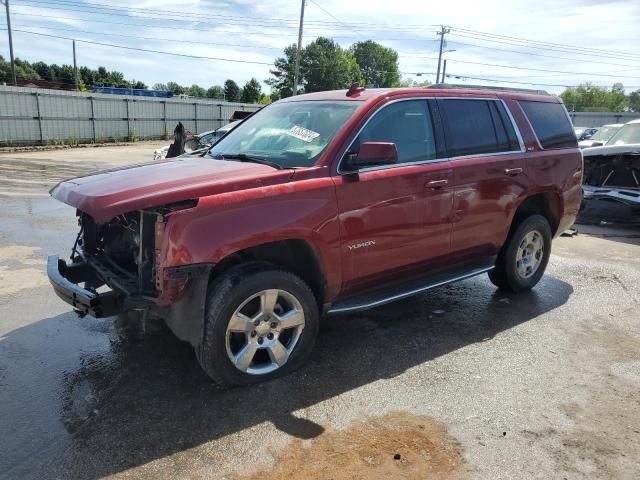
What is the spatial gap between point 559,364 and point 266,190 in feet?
8.71

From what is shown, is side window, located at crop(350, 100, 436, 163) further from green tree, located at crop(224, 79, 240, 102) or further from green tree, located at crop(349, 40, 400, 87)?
green tree, located at crop(349, 40, 400, 87)


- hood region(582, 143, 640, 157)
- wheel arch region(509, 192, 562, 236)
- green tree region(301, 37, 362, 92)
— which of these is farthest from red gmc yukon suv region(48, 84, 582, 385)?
green tree region(301, 37, 362, 92)

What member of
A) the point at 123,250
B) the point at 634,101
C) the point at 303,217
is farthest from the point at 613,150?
the point at 634,101

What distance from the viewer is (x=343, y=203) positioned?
3.72 m

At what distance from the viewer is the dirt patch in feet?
9.07

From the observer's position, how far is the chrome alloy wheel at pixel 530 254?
545 centimetres

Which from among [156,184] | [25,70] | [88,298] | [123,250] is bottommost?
[88,298]

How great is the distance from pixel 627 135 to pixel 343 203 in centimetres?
990

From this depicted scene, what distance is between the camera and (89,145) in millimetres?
26078

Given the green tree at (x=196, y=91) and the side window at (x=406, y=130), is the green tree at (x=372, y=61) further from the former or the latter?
the side window at (x=406, y=130)

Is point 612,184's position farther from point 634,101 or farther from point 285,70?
point 634,101

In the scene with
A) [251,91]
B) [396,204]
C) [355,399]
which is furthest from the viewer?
[251,91]

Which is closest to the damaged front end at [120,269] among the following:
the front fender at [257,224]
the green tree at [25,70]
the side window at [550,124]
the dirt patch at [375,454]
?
the front fender at [257,224]

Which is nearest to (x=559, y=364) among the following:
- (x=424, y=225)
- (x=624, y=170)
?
(x=424, y=225)
